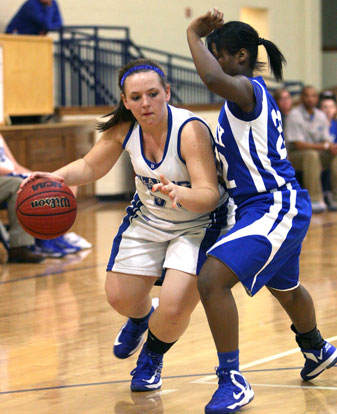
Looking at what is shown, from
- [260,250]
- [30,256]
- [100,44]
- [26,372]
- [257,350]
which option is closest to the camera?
[260,250]

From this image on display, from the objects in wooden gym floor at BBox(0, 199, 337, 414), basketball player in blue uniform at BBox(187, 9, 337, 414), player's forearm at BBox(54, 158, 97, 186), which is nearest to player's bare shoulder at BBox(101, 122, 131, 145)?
player's forearm at BBox(54, 158, 97, 186)

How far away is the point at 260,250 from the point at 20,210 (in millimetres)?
1236

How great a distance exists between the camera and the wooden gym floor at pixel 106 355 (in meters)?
2.91

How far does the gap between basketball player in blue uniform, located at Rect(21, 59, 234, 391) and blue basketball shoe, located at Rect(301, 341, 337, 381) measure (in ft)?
1.64

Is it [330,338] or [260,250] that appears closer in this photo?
[260,250]

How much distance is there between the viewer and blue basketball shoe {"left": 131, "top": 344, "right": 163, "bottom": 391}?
3.04 meters

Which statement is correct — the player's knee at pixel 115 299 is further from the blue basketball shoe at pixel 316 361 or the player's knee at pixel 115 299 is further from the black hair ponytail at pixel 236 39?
the black hair ponytail at pixel 236 39

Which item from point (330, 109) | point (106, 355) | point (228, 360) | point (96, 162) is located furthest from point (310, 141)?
point (228, 360)

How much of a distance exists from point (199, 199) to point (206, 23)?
0.61 m

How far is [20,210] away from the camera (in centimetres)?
352

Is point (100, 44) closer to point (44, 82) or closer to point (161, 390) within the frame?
point (44, 82)

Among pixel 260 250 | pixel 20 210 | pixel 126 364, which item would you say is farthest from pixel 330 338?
pixel 20 210

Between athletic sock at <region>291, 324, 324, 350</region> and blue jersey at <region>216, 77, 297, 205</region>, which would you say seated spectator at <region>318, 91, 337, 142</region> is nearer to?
athletic sock at <region>291, 324, 324, 350</region>

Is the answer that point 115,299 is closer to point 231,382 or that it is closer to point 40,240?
point 231,382
